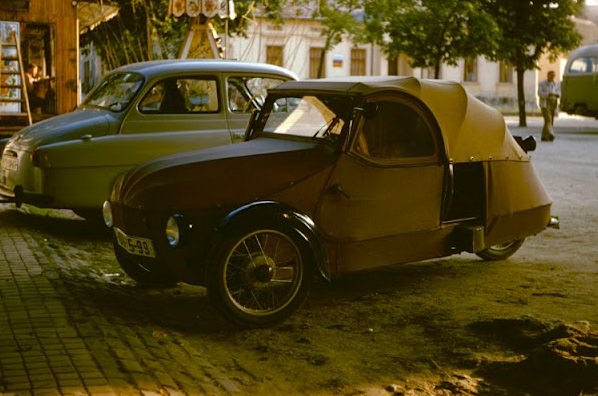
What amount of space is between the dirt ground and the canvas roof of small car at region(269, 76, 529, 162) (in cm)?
112

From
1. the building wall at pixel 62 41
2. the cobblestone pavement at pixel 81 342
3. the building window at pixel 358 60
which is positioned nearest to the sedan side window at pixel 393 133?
the cobblestone pavement at pixel 81 342

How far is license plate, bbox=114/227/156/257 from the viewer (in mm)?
6582

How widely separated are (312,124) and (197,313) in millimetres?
1659

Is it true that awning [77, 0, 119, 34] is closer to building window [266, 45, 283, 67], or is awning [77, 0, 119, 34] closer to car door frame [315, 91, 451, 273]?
car door frame [315, 91, 451, 273]

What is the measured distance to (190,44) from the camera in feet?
55.5

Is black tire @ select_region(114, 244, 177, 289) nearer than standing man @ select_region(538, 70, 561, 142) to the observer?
Yes

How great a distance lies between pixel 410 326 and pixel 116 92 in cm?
515

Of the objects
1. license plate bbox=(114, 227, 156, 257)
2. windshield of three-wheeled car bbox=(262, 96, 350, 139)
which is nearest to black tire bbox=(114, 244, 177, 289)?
license plate bbox=(114, 227, 156, 257)

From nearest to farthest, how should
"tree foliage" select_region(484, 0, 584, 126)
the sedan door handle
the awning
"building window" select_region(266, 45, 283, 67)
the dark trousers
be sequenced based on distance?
the sedan door handle
the awning
the dark trousers
"tree foliage" select_region(484, 0, 584, 126)
"building window" select_region(266, 45, 283, 67)

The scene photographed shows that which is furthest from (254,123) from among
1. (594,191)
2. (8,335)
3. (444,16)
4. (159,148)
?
(444,16)

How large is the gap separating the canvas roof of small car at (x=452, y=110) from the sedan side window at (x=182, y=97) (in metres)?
2.43

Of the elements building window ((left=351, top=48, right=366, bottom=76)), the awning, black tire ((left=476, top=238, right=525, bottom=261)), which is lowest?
black tire ((left=476, top=238, right=525, bottom=261))

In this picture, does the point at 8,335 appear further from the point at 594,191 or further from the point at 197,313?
the point at 594,191

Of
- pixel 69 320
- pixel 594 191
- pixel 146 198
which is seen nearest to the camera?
pixel 69 320
